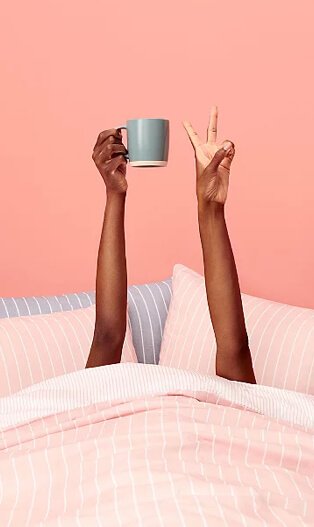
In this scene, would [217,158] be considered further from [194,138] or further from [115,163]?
[115,163]

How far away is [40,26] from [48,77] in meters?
0.15

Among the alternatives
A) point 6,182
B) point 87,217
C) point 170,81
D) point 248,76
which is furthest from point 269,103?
point 6,182

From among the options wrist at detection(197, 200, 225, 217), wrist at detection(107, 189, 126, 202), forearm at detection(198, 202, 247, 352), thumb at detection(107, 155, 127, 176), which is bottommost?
forearm at detection(198, 202, 247, 352)

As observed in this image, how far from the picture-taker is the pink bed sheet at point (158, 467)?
4.60 feet

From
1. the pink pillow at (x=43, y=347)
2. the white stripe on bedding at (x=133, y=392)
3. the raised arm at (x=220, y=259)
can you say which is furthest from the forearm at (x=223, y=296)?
the pink pillow at (x=43, y=347)

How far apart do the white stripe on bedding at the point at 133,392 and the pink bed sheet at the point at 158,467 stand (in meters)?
0.04

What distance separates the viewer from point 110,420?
69.0 inches

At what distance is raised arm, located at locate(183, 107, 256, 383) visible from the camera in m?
2.00

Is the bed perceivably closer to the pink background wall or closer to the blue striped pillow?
the blue striped pillow

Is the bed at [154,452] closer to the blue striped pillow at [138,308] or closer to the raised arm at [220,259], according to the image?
the raised arm at [220,259]

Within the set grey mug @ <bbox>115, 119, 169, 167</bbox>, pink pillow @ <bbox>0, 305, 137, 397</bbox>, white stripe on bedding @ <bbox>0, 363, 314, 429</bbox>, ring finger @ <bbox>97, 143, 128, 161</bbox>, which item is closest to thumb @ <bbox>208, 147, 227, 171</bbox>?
grey mug @ <bbox>115, 119, 169, 167</bbox>

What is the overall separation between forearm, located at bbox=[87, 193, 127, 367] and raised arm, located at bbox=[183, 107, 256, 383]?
0.83 feet

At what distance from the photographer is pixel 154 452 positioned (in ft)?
5.15

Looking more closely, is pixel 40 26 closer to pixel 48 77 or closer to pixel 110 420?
pixel 48 77
